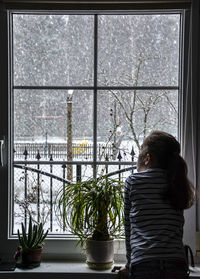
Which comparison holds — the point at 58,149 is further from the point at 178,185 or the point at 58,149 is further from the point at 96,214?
the point at 178,185

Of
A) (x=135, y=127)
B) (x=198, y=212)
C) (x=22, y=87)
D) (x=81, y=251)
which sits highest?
(x=22, y=87)

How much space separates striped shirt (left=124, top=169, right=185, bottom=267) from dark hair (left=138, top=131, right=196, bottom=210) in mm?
36

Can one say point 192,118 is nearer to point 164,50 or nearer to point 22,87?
point 164,50

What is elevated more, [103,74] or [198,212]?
[103,74]

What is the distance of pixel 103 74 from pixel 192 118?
2.09 ft

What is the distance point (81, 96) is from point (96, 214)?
30.8 inches

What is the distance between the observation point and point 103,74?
310 centimetres

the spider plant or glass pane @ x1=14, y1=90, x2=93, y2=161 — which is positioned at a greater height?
glass pane @ x1=14, y1=90, x2=93, y2=161

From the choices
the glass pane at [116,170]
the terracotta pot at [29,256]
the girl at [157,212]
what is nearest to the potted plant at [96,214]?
the glass pane at [116,170]

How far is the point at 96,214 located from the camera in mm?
2852

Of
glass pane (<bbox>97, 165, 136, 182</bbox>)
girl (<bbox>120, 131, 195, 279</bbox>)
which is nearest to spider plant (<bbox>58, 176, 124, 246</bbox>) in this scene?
glass pane (<bbox>97, 165, 136, 182</bbox>)

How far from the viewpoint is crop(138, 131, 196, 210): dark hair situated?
7.50 feet

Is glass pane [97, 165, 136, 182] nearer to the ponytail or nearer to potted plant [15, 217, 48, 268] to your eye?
potted plant [15, 217, 48, 268]
